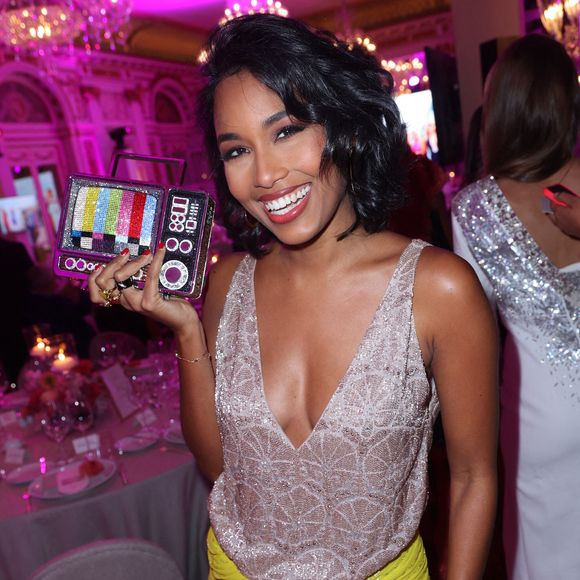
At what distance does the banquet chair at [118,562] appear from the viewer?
1.50m

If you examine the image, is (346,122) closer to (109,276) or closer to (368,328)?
(368,328)

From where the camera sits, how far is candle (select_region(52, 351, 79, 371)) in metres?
3.05

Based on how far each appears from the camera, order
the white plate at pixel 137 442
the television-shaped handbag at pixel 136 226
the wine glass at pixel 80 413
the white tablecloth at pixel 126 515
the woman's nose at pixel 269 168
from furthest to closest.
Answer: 1. the wine glass at pixel 80 413
2. the white plate at pixel 137 442
3. the white tablecloth at pixel 126 515
4. the television-shaped handbag at pixel 136 226
5. the woman's nose at pixel 269 168

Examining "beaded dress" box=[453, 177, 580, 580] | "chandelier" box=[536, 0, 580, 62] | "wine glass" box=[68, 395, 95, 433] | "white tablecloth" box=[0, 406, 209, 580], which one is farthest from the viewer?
"chandelier" box=[536, 0, 580, 62]

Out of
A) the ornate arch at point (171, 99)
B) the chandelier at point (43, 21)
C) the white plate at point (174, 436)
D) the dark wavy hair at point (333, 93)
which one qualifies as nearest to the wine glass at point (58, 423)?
the white plate at point (174, 436)

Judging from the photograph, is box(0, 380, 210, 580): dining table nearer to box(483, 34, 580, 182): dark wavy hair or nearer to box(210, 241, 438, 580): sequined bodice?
box(210, 241, 438, 580): sequined bodice

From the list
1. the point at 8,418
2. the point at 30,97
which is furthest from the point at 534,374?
the point at 30,97

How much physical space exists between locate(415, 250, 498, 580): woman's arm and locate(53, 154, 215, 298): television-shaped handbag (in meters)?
0.52

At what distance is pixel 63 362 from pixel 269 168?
2.34 meters

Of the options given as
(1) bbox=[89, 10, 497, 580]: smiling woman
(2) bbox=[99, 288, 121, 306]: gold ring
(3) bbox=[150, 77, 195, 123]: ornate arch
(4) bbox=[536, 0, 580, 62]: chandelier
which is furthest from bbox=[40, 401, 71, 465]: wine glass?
(3) bbox=[150, 77, 195, 123]: ornate arch

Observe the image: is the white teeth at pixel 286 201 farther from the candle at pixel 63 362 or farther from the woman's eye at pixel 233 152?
the candle at pixel 63 362

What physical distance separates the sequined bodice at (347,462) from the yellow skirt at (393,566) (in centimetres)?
5

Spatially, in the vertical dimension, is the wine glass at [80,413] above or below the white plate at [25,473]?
above

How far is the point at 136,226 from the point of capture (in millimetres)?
1326
